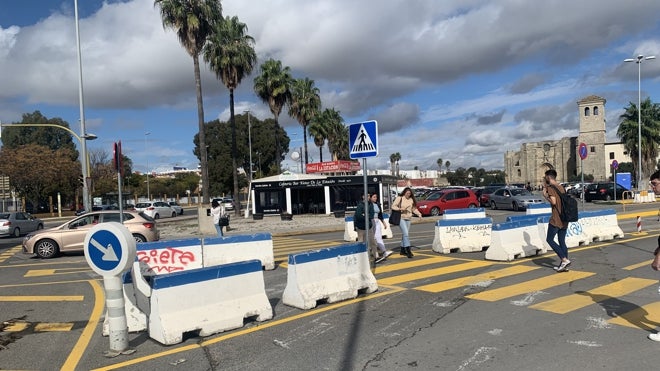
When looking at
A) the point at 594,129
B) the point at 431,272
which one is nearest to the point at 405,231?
the point at 431,272

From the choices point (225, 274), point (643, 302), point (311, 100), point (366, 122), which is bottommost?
point (643, 302)

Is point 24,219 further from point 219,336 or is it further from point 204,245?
point 219,336

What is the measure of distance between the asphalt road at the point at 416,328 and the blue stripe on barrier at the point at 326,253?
70 cm

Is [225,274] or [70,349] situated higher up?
[225,274]

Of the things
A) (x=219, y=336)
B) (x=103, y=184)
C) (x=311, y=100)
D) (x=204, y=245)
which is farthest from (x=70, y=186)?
(x=219, y=336)

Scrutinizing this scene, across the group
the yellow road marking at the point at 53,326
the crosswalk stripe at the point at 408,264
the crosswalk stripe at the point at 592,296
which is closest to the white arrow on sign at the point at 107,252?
the yellow road marking at the point at 53,326

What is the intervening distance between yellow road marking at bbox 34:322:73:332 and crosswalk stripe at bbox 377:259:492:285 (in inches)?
193

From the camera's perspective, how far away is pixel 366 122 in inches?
372

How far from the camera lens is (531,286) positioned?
8.22 metres

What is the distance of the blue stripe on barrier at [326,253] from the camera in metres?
7.18

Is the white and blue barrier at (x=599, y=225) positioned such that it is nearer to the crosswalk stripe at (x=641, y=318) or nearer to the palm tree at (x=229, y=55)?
the crosswalk stripe at (x=641, y=318)

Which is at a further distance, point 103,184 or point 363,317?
point 103,184

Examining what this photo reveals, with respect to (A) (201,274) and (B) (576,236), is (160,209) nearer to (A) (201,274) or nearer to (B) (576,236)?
(B) (576,236)

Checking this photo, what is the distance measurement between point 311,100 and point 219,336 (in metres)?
42.7
